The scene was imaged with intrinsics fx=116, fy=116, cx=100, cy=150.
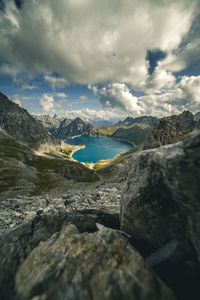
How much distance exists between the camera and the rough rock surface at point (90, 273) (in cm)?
487

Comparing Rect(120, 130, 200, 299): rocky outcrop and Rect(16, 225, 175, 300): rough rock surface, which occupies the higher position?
Rect(120, 130, 200, 299): rocky outcrop

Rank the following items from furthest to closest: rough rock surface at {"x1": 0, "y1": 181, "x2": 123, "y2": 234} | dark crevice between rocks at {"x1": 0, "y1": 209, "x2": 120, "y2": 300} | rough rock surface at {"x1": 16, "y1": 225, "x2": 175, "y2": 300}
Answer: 1. rough rock surface at {"x1": 0, "y1": 181, "x2": 123, "y2": 234}
2. dark crevice between rocks at {"x1": 0, "y1": 209, "x2": 120, "y2": 300}
3. rough rock surface at {"x1": 16, "y1": 225, "x2": 175, "y2": 300}

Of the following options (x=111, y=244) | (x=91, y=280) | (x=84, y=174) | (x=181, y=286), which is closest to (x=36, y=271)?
(x=91, y=280)

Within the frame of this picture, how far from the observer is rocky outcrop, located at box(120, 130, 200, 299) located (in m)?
5.96

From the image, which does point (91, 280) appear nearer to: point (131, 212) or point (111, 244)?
point (111, 244)

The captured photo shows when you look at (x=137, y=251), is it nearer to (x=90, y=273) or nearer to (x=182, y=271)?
(x=182, y=271)

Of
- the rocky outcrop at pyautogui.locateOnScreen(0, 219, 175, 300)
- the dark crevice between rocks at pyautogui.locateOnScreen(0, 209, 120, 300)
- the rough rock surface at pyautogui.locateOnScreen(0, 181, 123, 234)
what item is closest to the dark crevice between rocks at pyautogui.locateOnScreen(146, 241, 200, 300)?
the rocky outcrop at pyautogui.locateOnScreen(0, 219, 175, 300)

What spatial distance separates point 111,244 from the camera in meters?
7.10

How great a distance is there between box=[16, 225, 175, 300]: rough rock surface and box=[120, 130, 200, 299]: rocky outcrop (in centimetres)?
175

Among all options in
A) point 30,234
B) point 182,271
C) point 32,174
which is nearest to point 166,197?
point 182,271

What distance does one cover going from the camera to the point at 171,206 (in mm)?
6965

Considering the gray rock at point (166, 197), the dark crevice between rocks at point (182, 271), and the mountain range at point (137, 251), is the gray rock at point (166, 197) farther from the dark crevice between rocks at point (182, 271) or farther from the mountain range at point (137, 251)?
the dark crevice between rocks at point (182, 271)

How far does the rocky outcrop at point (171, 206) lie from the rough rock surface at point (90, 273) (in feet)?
5.75

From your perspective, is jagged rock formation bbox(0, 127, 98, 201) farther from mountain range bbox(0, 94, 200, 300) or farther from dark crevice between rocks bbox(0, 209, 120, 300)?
mountain range bbox(0, 94, 200, 300)
